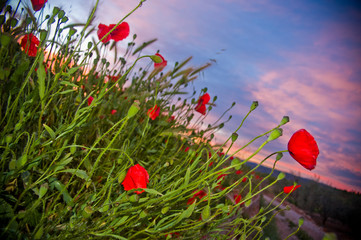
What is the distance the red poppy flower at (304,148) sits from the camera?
88cm

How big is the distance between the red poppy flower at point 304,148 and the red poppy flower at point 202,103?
1073 mm

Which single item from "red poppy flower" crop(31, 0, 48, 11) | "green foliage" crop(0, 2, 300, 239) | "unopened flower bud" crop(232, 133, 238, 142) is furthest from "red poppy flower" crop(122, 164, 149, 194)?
"red poppy flower" crop(31, 0, 48, 11)

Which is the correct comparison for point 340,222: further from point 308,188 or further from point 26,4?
point 26,4

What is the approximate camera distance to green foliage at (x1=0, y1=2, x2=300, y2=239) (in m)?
0.81

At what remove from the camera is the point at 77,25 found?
1.37 meters

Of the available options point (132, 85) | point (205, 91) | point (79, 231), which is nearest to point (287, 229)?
point (205, 91)

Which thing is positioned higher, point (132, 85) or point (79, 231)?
point (132, 85)

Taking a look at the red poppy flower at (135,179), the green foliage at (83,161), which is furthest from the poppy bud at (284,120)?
the red poppy flower at (135,179)

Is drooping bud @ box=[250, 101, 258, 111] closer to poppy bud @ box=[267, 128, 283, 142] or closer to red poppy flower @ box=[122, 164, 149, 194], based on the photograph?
poppy bud @ box=[267, 128, 283, 142]

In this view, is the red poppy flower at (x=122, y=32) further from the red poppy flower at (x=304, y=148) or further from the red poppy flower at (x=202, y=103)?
the red poppy flower at (x=304, y=148)

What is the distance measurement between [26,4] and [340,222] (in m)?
6.88

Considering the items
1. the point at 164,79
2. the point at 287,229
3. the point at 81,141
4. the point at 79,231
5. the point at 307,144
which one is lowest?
the point at 287,229

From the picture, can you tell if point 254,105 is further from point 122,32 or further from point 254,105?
point 122,32

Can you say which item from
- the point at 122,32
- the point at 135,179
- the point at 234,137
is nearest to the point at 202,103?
the point at 122,32
